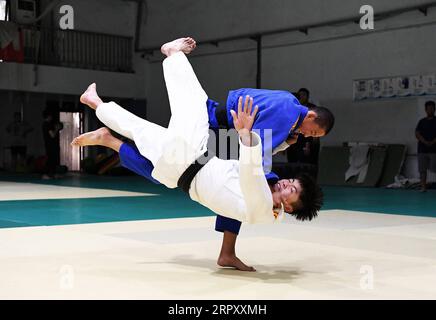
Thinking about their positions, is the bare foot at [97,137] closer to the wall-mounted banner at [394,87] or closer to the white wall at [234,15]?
the wall-mounted banner at [394,87]

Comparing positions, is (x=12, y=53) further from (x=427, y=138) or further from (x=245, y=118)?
(x=245, y=118)

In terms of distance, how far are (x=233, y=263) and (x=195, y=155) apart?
0.73 m

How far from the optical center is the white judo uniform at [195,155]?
3404mm

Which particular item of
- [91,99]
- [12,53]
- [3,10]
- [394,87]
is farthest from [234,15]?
[91,99]

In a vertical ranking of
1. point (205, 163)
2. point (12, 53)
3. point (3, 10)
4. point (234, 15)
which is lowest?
point (205, 163)

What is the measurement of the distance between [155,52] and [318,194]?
16.2m

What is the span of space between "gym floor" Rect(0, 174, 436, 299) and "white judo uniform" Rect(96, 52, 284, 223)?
43 centimetres

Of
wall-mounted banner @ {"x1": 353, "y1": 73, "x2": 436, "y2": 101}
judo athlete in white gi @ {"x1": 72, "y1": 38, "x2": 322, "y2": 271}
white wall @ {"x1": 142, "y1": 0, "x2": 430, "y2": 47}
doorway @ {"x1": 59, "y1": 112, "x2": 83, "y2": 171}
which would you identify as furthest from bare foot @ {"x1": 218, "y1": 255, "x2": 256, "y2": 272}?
doorway @ {"x1": 59, "y1": 112, "x2": 83, "y2": 171}

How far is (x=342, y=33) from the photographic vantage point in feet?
47.8

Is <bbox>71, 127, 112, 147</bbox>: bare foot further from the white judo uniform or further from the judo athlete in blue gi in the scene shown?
the judo athlete in blue gi

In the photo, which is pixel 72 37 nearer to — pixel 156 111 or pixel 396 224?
pixel 156 111

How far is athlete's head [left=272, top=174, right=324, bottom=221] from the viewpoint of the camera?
145 inches

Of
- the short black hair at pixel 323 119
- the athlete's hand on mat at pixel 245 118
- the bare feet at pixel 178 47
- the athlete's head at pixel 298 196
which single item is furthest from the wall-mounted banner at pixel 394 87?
the athlete's hand on mat at pixel 245 118

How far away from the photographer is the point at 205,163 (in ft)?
12.3
